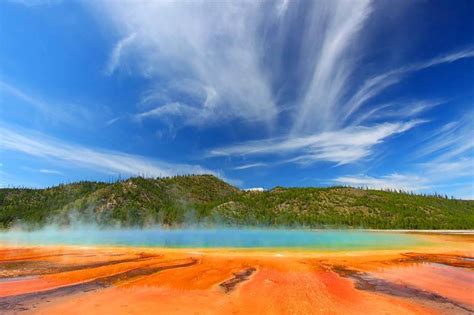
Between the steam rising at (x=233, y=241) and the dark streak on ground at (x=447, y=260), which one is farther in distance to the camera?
the steam rising at (x=233, y=241)

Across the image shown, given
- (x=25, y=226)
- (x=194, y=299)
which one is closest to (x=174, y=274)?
(x=194, y=299)

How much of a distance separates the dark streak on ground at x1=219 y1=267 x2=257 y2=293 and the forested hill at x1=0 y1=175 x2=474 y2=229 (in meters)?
104

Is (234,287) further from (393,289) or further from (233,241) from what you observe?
(233,241)

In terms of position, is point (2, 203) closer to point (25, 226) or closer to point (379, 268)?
point (25, 226)

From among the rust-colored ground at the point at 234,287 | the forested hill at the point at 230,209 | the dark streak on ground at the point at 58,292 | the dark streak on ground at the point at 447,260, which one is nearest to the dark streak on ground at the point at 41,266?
the rust-colored ground at the point at 234,287

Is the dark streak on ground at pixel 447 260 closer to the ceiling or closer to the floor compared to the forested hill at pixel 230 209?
closer to the floor

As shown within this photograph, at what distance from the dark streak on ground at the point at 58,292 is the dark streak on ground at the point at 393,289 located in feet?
33.7

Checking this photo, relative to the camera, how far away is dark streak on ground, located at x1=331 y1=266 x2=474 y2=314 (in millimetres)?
11844

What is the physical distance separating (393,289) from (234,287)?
6630 mm

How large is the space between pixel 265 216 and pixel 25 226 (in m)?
90.9

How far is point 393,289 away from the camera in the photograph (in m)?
13.7

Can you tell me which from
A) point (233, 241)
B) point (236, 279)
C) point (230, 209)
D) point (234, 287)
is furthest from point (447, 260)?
point (230, 209)

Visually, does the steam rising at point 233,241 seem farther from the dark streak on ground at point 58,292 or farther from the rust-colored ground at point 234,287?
the dark streak on ground at point 58,292

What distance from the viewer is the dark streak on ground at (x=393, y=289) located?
1184 centimetres
